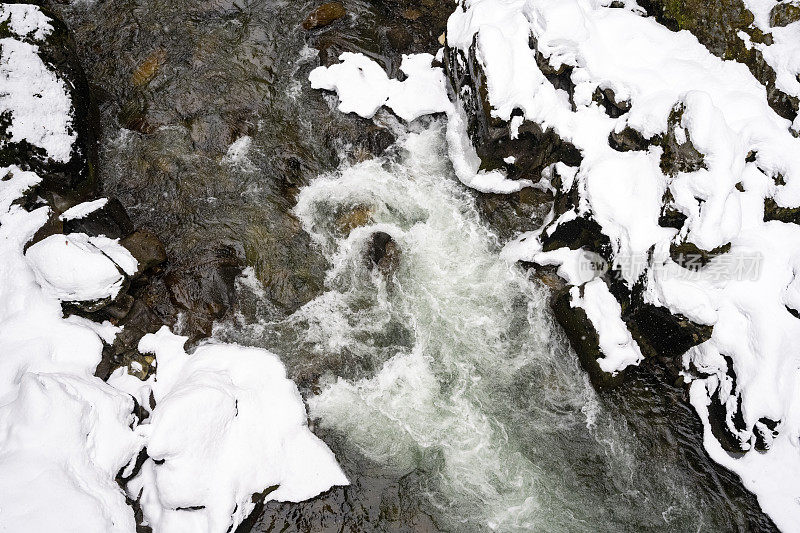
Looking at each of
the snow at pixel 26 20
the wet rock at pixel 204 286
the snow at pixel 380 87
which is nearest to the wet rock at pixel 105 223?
the wet rock at pixel 204 286

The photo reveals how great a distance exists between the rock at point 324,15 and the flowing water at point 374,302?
0.37m

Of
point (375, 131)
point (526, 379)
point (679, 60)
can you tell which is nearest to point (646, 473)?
point (526, 379)

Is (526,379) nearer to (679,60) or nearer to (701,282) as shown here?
(701,282)

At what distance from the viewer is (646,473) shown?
707 centimetres

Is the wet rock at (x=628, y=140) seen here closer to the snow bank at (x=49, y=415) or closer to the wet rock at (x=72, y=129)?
the snow bank at (x=49, y=415)

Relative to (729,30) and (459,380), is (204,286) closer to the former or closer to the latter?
(459,380)

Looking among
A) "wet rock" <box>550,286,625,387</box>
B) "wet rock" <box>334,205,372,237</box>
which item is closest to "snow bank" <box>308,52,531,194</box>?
"wet rock" <box>334,205,372,237</box>

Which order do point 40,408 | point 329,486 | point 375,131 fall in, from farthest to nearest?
1. point 375,131
2. point 329,486
3. point 40,408

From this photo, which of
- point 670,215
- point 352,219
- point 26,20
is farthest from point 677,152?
point 26,20

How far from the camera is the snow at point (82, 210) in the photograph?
780 centimetres

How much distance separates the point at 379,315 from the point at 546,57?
553 centimetres

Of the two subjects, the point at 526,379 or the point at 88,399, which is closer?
the point at 88,399

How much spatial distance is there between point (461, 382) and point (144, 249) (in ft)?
18.9

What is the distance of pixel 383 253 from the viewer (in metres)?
8.48
